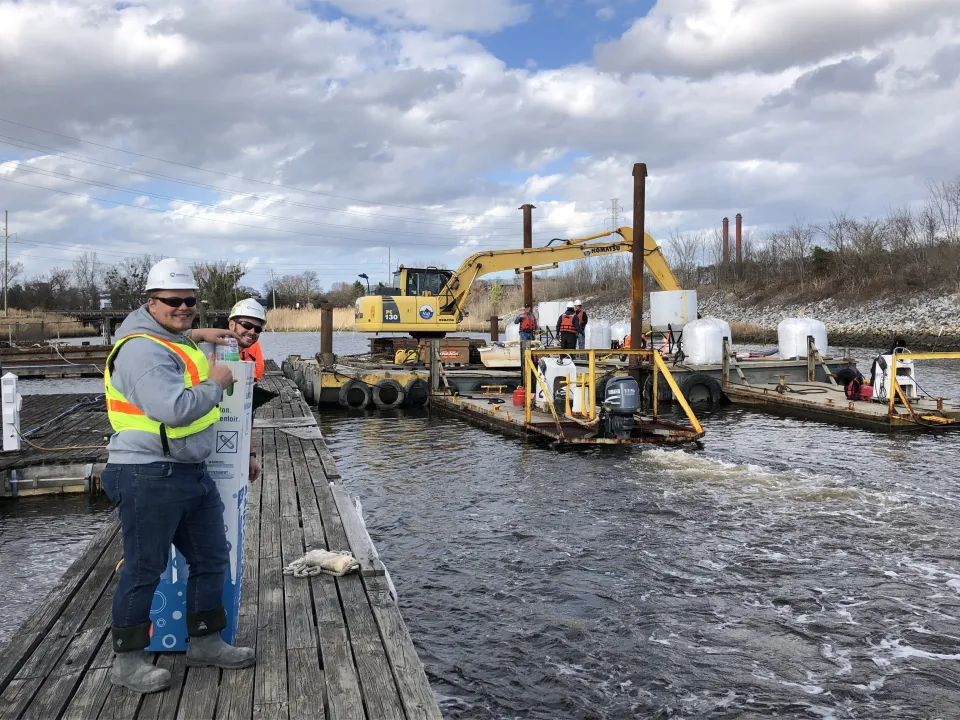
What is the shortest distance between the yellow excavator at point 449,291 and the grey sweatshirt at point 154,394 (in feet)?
62.5

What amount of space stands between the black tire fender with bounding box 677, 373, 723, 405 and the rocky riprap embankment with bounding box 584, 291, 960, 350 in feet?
69.7

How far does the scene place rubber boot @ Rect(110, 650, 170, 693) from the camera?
342 cm

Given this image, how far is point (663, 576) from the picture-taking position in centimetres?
702

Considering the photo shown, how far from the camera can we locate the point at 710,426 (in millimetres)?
16609

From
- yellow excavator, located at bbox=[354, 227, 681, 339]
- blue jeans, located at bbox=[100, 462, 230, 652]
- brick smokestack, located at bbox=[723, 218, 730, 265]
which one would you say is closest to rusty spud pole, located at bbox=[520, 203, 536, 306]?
yellow excavator, located at bbox=[354, 227, 681, 339]

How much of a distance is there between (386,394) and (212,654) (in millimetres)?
16326

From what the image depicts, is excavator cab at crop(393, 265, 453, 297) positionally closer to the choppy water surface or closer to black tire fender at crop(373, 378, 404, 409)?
black tire fender at crop(373, 378, 404, 409)

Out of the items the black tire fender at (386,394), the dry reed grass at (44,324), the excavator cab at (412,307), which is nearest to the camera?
the black tire fender at (386,394)

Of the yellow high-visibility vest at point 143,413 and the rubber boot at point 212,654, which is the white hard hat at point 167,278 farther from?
the rubber boot at point 212,654

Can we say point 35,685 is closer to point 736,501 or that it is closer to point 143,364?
point 143,364

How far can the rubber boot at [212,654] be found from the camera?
3.64m

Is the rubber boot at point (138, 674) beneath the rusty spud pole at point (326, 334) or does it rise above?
beneath

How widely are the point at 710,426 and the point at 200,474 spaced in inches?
573

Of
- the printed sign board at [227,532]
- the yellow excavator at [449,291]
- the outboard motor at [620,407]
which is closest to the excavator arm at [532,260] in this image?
the yellow excavator at [449,291]
